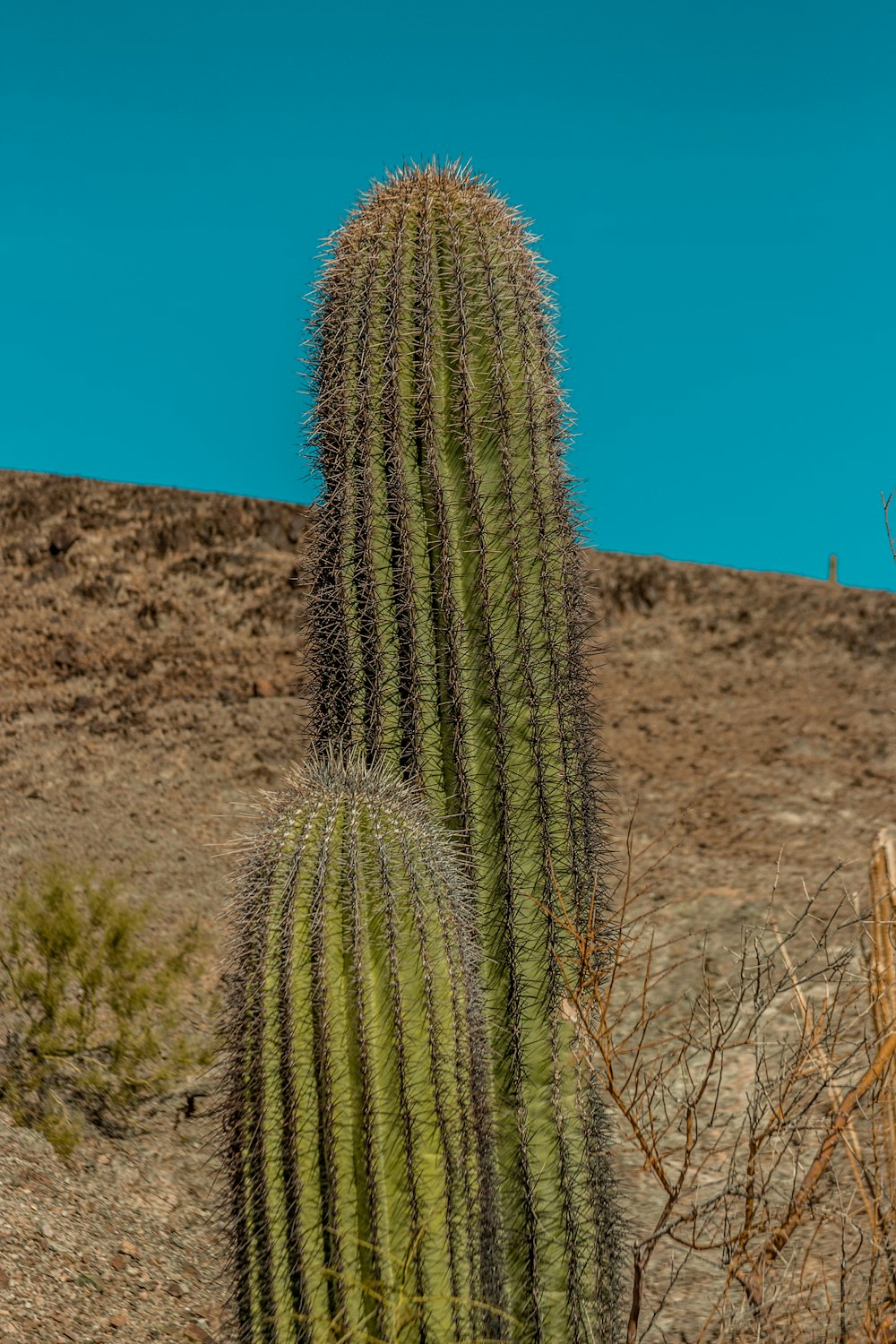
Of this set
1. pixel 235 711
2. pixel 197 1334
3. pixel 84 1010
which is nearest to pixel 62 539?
pixel 235 711

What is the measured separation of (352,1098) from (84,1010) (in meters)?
3.12

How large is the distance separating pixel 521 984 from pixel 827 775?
19.5 ft

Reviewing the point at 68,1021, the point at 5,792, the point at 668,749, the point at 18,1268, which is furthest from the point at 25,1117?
the point at 668,749

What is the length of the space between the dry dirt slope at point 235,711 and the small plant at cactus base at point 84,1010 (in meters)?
0.19

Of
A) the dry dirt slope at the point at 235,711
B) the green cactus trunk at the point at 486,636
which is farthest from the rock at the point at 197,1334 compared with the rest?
the green cactus trunk at the point at 486,636

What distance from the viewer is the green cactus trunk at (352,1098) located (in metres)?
2.79

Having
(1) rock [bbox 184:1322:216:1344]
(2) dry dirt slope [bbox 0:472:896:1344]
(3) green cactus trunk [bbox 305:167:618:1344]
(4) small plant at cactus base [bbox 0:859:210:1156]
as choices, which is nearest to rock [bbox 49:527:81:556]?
(2) dry dirt slope [bbox 0:472:896:1344]

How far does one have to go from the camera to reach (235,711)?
9297 millimetres

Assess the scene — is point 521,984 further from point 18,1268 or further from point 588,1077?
point 18,1268

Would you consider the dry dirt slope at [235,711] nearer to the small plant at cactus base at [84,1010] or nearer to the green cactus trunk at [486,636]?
the small plant at cactus base at [84,1010]

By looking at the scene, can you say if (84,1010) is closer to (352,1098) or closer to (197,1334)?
(197,1334)

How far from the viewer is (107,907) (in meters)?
6.25

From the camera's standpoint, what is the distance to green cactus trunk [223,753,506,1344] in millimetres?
2789

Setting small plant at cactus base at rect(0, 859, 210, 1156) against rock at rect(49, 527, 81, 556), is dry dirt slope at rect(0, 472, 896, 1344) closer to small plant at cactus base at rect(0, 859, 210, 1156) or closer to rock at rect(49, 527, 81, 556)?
rock at rect(49, 527, 81, 556)
